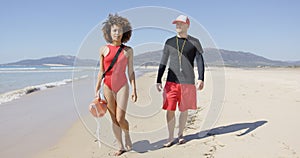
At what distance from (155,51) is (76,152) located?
2322 mm

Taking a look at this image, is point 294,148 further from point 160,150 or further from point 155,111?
point 155,111

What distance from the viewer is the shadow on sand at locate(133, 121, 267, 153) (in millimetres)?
4008

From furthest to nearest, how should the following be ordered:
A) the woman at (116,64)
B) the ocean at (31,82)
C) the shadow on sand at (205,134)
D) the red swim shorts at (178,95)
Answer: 1. the ocean at (31,82)
2. the shadow on sand at (205,134)
3. the red swim shorts at (178,95)
4. the woman at (116,64)

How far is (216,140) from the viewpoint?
400 centimetres

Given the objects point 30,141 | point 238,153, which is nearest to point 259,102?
point 238,153

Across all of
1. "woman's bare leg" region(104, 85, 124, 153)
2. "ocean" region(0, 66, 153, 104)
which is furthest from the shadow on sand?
"ocean" region(0, 66, 153, 104)

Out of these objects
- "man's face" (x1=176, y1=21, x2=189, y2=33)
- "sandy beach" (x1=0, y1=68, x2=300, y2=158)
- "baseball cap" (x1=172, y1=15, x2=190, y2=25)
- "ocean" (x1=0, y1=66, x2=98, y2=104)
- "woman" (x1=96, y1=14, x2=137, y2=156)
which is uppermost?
"baseball cap" (x1=172, y1=15, x2=190, y2=25)

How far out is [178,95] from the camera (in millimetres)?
3746

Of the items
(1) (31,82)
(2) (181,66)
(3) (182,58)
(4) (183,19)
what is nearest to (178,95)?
(2) (181,66)

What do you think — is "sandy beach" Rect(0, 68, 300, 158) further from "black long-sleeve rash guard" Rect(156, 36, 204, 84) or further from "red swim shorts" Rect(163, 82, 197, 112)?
"black long-sleeve rash guard" Rect(156, 36, 204, 84)

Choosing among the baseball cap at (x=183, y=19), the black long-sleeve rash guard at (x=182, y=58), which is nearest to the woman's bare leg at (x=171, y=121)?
the black long-sleeve rash guard at (x=182, y=58)

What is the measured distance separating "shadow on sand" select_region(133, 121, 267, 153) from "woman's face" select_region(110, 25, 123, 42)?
1770 millimetres

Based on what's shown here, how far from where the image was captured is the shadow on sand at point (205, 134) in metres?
4.01

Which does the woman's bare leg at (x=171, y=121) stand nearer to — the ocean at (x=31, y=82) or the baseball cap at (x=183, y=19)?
the baseball cap at (x=183, y=19)
